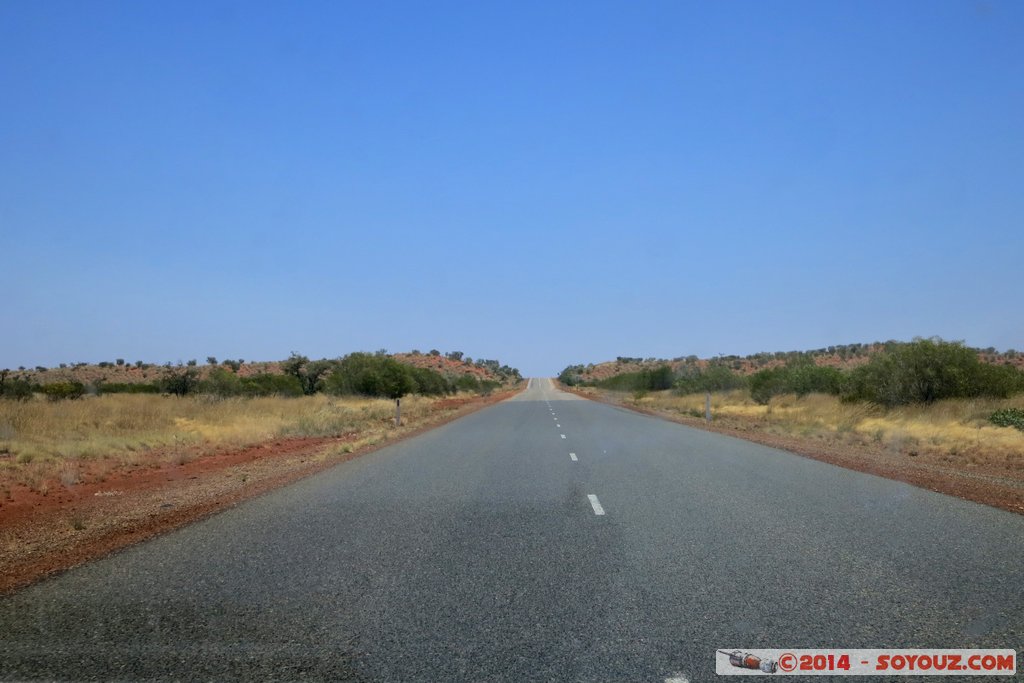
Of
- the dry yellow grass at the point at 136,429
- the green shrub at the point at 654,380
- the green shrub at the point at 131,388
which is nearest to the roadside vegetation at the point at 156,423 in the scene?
the dry yellow grass at the point at 136,429

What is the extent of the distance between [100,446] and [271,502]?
40.4 ft

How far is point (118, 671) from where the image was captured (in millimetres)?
5031

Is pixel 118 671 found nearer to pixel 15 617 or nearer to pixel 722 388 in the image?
pixel 15 617

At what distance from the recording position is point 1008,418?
2656 cm

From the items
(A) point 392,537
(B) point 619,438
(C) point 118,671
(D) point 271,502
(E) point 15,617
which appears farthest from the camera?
(B) point 619,438

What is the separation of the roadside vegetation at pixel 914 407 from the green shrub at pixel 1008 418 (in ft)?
0.11

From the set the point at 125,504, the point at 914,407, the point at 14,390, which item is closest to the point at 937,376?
the point at 914,407

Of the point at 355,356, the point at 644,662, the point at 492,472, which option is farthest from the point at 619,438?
the point at 355,356

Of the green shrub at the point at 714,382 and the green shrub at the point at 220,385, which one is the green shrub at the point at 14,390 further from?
the green shrub at the point at 714,382

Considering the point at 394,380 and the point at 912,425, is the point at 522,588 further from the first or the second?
the point at 394,380

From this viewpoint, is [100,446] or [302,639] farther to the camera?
[100,446]

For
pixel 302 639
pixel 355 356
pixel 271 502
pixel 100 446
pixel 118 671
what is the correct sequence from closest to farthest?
pixel 118 671 < pixel 302 639 < pixel 271 502 < pixel 100 446 < pixel 355 356

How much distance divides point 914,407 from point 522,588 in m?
31.7

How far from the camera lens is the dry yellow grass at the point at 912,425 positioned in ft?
75.2
